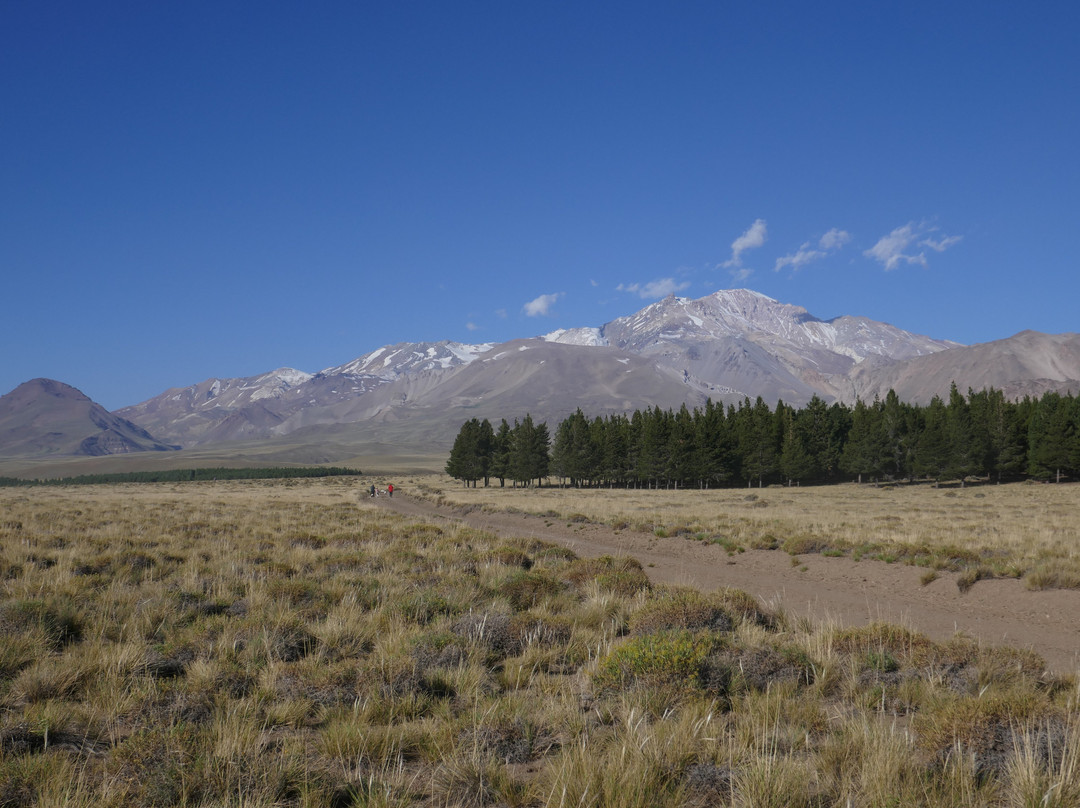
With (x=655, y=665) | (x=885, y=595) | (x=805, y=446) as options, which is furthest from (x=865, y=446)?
(x=655, y=665)

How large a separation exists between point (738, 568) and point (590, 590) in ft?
28.3

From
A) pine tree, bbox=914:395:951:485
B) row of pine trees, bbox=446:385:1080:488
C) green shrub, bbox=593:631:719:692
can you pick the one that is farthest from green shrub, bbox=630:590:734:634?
pine tree, bbox=914:395:951:485

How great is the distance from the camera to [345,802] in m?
4.32

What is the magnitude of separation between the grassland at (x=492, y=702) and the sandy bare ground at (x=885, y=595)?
2.81 metres

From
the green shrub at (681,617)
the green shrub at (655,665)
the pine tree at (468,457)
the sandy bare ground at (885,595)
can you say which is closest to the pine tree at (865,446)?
the pine tree at (468,457)

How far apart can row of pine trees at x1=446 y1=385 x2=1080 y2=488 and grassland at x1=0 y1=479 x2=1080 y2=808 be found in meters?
73.4

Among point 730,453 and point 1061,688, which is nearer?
point 1061,688

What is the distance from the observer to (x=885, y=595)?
1385cm

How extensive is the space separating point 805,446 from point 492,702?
85.7 metres

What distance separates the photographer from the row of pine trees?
6981cm

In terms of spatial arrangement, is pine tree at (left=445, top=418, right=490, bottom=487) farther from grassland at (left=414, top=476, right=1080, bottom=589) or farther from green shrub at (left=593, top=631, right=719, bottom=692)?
green shrub at (left=593, top=631, right=719, bottom=692)

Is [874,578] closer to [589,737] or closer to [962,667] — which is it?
[962,667]

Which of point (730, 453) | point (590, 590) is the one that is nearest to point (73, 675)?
point (590, 590)

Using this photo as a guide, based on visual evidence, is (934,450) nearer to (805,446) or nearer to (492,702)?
(805,446)
